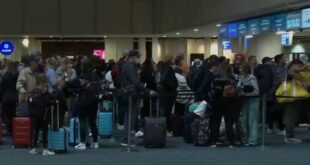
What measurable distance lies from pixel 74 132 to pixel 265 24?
10812 mm

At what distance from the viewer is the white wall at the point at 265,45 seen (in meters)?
22.4

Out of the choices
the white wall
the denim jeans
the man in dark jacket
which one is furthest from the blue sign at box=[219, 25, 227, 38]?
the man in dark jacket

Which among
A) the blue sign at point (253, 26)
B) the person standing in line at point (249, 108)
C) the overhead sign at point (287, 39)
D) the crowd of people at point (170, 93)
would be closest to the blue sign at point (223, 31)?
the blue sign at point (253, 26)

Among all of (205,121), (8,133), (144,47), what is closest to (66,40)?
(144,47)

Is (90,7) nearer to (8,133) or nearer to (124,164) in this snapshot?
(8,133)

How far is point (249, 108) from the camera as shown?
12.6 m

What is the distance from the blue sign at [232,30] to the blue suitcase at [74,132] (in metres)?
13.1

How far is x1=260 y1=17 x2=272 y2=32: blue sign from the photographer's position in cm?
2104

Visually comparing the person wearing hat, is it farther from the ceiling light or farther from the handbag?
the ceiling light

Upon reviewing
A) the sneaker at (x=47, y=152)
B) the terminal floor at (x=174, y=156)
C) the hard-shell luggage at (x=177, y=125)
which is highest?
the hard-shell luggage at (x=177, y=125)

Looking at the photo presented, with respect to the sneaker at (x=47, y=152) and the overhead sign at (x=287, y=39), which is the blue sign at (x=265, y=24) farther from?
the sneaker at (x=47, y=152)

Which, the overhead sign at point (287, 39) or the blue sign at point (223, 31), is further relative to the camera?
the blue sign at point (223, 31)

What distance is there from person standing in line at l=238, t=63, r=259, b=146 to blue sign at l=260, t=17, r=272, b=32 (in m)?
8.59

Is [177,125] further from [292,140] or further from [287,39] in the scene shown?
[287,39]
